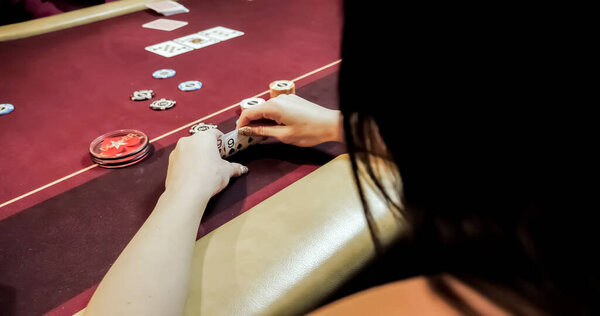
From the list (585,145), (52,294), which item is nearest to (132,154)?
(52,294)

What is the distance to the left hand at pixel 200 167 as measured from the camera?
1093 millimetres

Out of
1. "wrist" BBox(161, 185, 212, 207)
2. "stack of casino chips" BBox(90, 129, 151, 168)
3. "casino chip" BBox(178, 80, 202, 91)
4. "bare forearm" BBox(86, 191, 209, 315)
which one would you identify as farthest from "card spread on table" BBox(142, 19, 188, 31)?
"bare forearm" BBox(86, 191, 209, 315)

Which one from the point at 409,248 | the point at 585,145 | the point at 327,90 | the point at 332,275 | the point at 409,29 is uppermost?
the point at 409,29

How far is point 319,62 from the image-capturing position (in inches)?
82.0

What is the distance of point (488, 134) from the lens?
0.59 meters

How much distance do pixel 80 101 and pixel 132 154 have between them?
591 mm

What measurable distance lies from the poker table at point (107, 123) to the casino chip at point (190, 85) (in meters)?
0.03

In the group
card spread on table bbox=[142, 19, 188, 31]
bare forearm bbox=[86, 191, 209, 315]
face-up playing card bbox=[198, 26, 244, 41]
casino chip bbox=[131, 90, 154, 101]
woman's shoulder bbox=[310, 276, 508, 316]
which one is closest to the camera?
woman's shoulder bbox=[310, 276, 508, 316]

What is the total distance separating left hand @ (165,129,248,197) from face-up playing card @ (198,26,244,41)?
48.3 inches

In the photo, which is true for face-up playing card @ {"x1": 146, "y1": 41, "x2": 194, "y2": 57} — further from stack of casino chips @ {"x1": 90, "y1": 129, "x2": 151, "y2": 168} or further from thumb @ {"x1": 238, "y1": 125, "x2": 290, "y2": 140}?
thumb @ {"x1": 238, "y1": 125, "x2": 290, "y2": 140}

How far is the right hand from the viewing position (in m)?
1.36

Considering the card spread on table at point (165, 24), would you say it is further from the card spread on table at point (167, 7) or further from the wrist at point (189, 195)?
the wrist at point (189, 195)

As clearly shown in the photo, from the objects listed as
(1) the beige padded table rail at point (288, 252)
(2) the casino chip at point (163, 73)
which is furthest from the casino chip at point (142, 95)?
(1) the beige padded table rail at point (288, 252)

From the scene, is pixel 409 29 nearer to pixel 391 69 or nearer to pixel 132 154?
pixel 391 69
